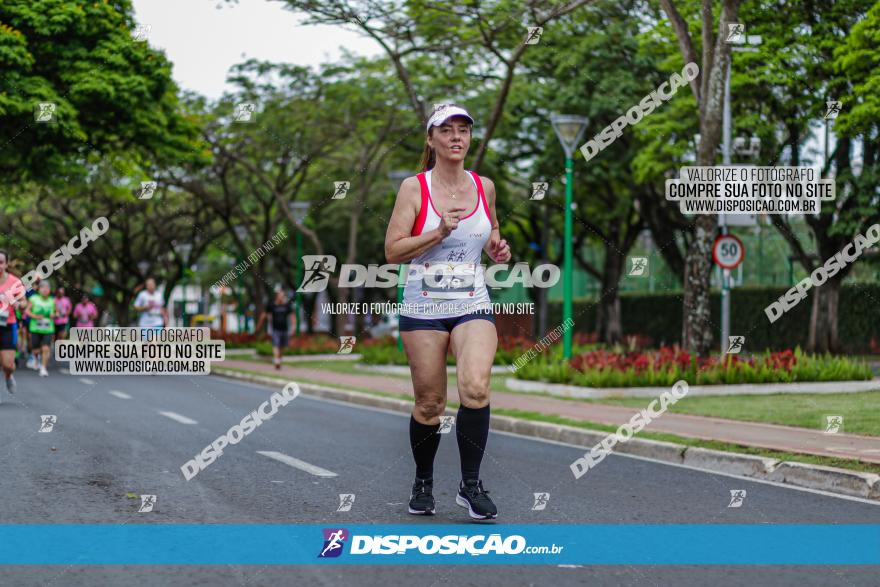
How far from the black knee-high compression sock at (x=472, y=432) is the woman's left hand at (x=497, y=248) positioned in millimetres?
770

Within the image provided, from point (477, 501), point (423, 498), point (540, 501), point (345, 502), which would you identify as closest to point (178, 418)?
point (345, 502)

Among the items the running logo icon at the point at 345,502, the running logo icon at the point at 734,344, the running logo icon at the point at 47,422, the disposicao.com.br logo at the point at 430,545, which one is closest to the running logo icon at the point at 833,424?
the running logo icon at the point at 345,502

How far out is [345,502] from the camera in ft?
22.6

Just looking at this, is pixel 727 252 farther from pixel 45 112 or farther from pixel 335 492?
pixel 335 492

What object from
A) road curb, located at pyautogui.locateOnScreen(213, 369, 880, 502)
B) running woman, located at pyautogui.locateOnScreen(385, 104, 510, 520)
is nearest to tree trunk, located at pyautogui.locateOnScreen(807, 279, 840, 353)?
road curb, located at pyautogui.locateOnScreen(213, 369, 880, 502)

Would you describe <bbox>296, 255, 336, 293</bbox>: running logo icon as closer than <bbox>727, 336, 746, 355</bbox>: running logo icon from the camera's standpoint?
No

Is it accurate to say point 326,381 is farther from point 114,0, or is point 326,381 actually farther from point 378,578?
point 378,578

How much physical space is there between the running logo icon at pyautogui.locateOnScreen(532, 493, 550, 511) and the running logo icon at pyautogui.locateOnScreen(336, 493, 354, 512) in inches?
42.4

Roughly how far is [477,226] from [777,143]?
77.8ft

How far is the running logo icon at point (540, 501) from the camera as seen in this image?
6.87 meters

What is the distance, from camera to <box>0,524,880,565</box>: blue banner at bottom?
5359mm

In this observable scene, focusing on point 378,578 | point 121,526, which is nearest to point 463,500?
point 378,578

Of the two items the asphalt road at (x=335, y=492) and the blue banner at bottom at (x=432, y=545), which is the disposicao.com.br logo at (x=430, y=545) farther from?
the asphalt road at (x=335, y=492)

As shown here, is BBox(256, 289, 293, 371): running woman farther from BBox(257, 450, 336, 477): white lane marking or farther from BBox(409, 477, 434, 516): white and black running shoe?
BBox(409, 477, 434, 516): white and black running shoe
